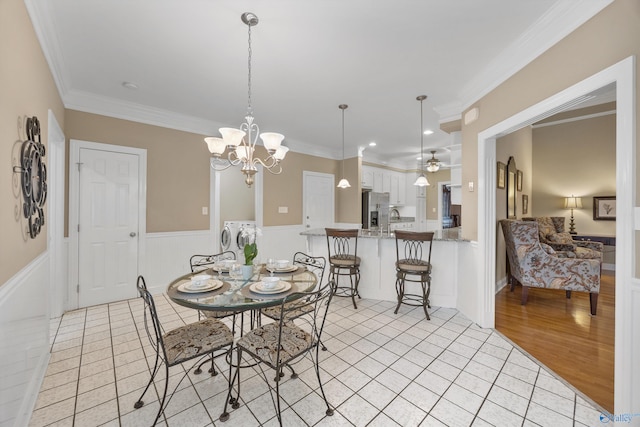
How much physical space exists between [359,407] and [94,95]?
4.41 metres

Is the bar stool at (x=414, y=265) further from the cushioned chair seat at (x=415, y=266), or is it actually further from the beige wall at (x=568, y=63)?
the beige wall at (x=568, y=63)

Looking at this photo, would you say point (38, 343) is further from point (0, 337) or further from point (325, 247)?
point (325, 247)

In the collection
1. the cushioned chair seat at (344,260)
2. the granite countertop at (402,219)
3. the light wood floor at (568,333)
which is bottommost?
the light wood floor at (568,333)

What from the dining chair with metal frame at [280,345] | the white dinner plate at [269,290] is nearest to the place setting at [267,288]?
the white dinner plate at [269,290]

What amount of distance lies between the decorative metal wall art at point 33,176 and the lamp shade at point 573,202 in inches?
303

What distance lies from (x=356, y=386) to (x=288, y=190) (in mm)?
3999

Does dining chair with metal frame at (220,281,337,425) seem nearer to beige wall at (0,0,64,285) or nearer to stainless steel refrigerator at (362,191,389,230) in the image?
beige wall at (0,0,64,285)

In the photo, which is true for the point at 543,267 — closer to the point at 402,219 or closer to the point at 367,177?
the point at 367,177

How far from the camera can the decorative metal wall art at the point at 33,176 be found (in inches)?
64.8

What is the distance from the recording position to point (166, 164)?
395cm

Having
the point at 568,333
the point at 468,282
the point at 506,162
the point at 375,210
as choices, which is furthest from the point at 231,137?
the point at 375,210

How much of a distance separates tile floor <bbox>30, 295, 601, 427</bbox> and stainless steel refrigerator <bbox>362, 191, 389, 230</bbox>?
3722 millimetres

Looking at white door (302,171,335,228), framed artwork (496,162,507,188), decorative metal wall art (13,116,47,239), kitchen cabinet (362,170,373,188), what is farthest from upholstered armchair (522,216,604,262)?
decorative metal wall art (13,116,47,239)

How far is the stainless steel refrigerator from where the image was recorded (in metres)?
6.38
